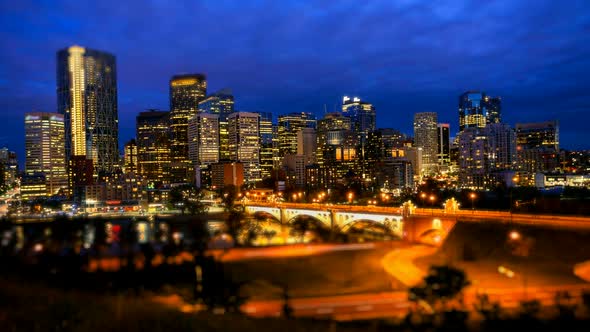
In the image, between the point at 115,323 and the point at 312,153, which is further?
the point at 312,153

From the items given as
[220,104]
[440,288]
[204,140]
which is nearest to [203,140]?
[204,140]

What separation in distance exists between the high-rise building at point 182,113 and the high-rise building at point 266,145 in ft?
43.9

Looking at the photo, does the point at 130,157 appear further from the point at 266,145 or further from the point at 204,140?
the point at 266,145

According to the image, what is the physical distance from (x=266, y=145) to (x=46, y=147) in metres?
37.7

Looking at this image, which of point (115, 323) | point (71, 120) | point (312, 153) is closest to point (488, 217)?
point (115, 323)

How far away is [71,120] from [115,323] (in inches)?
3547

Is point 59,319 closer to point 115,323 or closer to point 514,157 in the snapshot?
point 115,323

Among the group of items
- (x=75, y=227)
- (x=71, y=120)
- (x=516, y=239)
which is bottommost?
(x=516, y=239)

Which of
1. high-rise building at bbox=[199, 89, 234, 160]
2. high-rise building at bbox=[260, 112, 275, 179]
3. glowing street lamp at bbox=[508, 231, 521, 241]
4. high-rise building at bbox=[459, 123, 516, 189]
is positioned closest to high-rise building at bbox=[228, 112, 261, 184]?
high-rise building at bbox=[260, 112, 275, 179]

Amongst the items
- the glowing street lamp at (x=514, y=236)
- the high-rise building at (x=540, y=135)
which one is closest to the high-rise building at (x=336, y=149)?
the high-rise building at (x=540, y=135)

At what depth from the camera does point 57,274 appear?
830cm

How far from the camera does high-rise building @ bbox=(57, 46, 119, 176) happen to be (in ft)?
280

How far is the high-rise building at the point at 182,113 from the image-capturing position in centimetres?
9150

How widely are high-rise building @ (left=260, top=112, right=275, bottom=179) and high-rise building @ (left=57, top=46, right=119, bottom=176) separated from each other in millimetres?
26350
